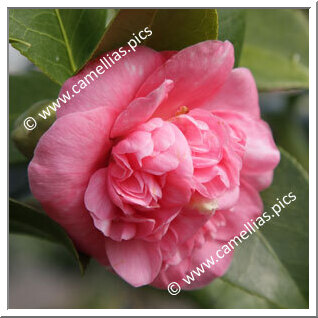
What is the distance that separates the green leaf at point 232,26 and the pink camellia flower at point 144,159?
0.38ft

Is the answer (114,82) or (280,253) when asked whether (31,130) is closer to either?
(114,82)

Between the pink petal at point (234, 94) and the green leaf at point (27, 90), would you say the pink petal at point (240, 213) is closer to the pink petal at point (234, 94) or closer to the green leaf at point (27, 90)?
the pink petal at point (234, 94)

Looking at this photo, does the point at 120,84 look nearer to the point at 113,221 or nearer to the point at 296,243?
the point at 113,221

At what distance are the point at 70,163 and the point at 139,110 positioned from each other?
4.6 inches

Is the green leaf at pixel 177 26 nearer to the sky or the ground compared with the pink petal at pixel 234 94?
nearer to the sky

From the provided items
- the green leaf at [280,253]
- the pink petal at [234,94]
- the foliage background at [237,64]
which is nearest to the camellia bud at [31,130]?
the foliage background at [237,64]

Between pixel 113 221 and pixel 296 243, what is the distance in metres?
0.47

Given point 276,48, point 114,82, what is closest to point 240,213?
point 114,82

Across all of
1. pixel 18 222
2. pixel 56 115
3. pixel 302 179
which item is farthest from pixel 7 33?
pixel 302 179

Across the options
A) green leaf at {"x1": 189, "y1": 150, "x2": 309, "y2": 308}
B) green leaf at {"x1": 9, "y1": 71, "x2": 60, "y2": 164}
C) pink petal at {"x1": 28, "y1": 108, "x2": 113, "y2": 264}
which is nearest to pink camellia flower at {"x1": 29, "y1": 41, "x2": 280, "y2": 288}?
pink petal at {"x1": 28, "y1": 108, "x2": 113, "y2": 264}

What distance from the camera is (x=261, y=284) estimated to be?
103 cm

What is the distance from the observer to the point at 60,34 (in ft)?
2.91

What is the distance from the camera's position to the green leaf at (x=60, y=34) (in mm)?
852

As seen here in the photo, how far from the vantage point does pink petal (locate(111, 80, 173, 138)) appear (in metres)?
0.70
